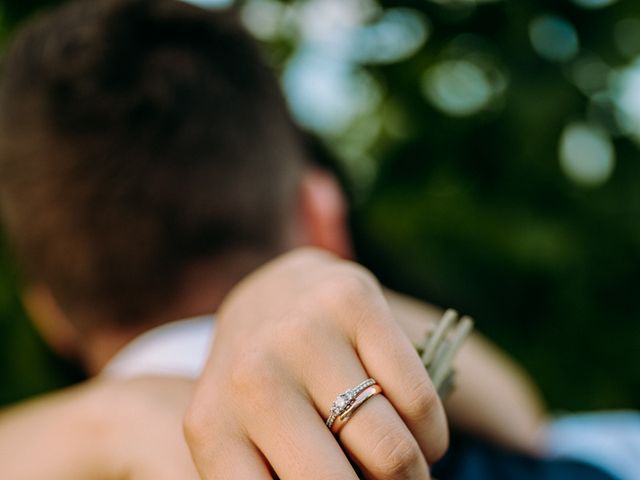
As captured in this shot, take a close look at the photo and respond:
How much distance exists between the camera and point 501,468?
1.72 metres

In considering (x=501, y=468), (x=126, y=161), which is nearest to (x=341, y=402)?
(x=501, y=468)

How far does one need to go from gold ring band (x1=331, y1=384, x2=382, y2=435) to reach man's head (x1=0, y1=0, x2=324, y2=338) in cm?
113

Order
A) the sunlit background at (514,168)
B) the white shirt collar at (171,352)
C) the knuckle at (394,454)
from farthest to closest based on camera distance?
1. the sunlit background at (514,168)
2. the white shirt collar at (171,352)
3. the knuckle at (394,454)

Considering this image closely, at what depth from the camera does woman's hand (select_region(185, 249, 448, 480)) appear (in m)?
0.88

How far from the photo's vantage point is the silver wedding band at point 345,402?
0.89 meters

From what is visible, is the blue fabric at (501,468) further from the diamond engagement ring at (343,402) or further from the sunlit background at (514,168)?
the sunlit background at (514,168)

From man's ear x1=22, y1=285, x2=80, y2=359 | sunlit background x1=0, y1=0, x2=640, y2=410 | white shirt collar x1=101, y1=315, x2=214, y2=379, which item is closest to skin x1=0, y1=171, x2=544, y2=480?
white shirt collar x1=101, y1=315, x2=214, y2=379

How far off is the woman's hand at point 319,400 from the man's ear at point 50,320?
147 centimetres

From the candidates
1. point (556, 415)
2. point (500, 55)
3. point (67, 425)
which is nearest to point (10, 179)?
point (67, 425)

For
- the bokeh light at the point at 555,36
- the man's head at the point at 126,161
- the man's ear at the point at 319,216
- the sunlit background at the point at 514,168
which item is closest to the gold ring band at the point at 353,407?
the man's head at the point at 126,161

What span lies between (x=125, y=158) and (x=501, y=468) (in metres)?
1.26

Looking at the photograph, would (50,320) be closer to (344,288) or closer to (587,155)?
(344,288)

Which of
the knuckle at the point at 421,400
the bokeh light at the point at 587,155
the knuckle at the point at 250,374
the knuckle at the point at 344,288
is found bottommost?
the bokeh light at the point at 587,155

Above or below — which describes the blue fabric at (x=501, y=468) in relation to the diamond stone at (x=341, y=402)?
A: below
